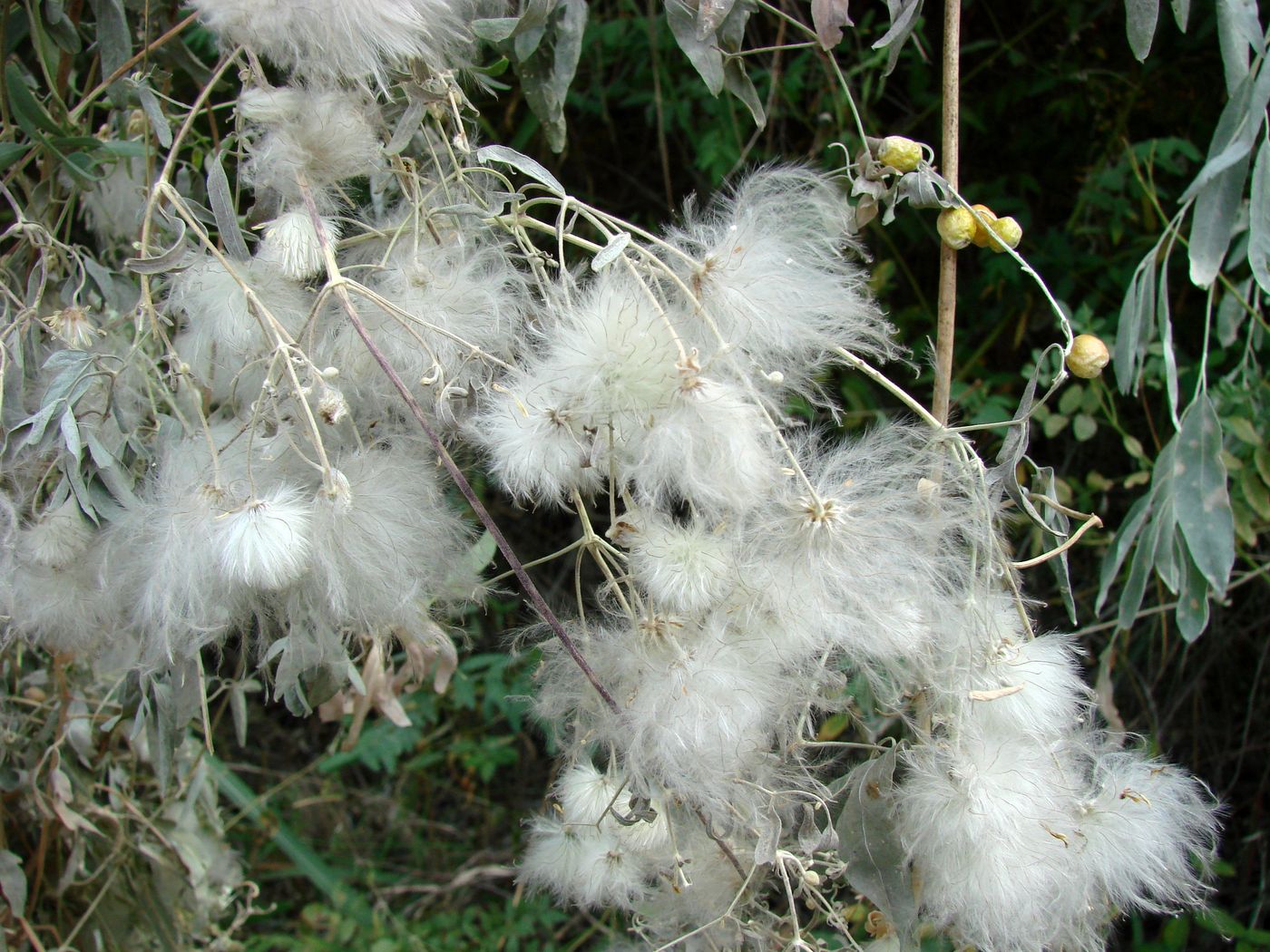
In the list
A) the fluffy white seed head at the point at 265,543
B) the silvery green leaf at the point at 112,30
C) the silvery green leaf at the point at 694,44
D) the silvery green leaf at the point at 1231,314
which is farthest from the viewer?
the silvery green leaf at the point at 1231,314

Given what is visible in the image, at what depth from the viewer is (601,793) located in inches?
33.8

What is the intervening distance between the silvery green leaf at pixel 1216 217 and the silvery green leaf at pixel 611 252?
53 cm

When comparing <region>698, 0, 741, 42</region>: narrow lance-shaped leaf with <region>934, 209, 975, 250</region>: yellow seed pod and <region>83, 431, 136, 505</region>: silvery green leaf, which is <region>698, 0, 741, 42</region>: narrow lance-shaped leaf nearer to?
<region>934, 209, 975, 250</region>: yellow seed pod

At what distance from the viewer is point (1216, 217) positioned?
0.88 metres

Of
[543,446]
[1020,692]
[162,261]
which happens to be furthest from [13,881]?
[1020,692]

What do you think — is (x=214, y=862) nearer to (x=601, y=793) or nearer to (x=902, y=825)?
(x=601, y=793)

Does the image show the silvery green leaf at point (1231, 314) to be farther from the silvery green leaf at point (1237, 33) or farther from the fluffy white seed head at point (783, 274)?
the fluffy white seed head at point (783, 274)

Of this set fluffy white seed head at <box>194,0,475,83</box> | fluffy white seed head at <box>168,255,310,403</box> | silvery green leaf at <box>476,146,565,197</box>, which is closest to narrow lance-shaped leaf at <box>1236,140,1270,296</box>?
silvery green leaf at <box>476,146,565,197</box>

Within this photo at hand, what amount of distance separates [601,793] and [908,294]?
1.47 metres

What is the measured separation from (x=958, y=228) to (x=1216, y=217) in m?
0.26

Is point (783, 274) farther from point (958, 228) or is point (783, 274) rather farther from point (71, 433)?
point (71, 433)

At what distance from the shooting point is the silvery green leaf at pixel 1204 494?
36.8 inches

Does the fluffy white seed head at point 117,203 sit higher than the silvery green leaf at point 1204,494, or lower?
higher

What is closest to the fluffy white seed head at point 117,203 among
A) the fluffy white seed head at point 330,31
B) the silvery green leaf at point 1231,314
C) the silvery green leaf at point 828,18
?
the fluffy white seed head at point 330,31
